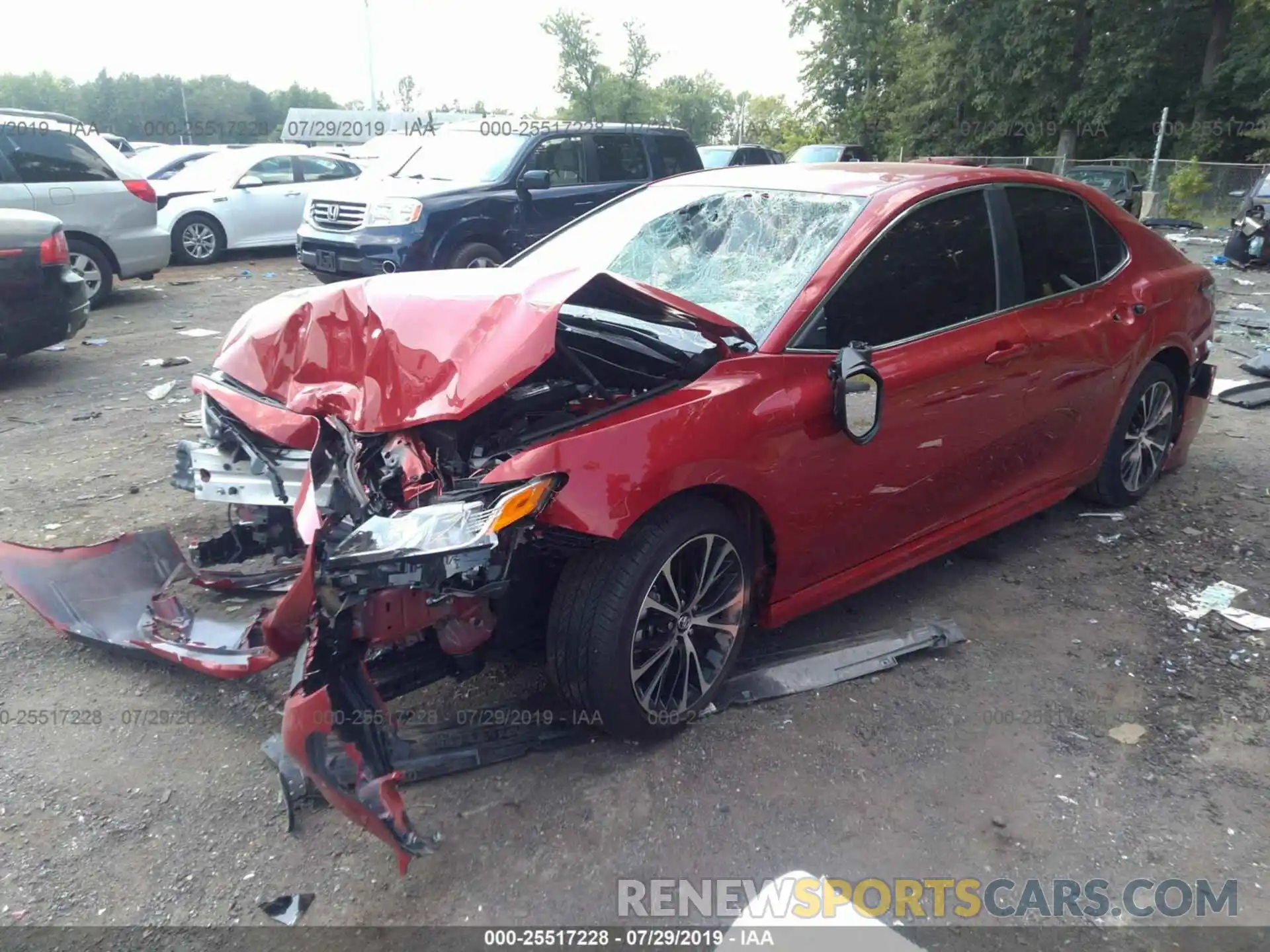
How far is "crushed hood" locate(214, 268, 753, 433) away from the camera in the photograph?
2.76 m

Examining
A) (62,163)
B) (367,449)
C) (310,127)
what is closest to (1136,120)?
(310,127)

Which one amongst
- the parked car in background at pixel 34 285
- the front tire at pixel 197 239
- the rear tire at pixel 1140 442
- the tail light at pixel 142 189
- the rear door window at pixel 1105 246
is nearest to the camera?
the rear door window at pixel 1105 246

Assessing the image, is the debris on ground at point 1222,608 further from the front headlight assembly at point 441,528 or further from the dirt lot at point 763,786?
the front headlight assembly at point 441,528

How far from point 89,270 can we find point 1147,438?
32.1 ft

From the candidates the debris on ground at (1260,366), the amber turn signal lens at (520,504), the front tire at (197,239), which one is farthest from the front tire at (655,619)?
the front tire at (197,239)

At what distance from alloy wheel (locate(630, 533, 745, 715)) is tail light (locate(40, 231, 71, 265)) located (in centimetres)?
618

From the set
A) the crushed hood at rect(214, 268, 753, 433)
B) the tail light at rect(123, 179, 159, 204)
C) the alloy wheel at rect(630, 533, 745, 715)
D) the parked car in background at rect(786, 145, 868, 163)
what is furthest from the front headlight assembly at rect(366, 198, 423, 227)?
the parked car in background at rect(786, 145, 868, 163)

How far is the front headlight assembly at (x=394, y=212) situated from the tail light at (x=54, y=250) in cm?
290

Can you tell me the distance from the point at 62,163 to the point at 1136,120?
31437 millimetres

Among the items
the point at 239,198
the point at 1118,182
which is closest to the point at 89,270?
the point at 239,198

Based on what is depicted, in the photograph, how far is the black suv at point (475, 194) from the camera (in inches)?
358

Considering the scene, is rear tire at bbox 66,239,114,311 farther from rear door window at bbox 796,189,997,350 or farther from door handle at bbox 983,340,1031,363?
door handle at bbox 983,340,1031,363

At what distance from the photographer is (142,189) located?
31.9 ft

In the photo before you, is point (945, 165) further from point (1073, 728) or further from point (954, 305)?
point (1073, 728)
